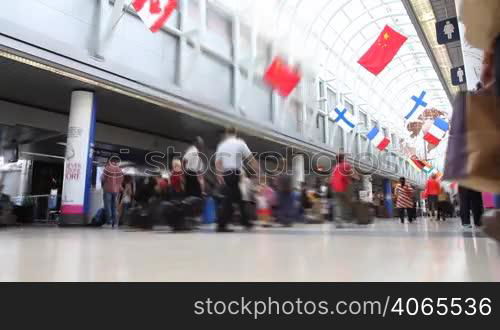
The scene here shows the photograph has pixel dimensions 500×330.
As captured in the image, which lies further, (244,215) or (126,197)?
(126,197)

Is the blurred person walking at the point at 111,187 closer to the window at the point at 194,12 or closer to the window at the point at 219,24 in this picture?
the window at the point at 194,12

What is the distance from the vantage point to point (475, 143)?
5.57 feet

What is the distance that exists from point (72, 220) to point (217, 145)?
5004mm

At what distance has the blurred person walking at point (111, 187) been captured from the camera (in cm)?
801

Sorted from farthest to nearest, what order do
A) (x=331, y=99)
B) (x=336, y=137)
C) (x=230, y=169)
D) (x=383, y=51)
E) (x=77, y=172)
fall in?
(x=336, y=137), (x=331, y=99), (x=383, y=51), (x=77, y=172), (x=230, y=169)

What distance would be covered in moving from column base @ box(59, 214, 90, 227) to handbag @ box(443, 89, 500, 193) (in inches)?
330

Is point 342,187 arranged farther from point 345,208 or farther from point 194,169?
point 194,169

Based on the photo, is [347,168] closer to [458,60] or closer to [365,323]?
[365,323]

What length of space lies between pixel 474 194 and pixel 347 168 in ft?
6.96

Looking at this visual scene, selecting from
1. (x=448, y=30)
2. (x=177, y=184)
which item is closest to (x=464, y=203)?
(x=177, y=184)

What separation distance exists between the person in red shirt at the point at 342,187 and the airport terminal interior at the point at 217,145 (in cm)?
3

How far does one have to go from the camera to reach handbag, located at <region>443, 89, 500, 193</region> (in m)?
1.67

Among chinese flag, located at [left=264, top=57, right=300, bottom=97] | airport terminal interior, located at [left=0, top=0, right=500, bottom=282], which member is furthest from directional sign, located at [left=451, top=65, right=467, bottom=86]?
chinese flag, located at [left=264, top=57, right=300, bottom=97]

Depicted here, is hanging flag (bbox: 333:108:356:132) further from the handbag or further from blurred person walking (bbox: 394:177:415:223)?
the handbag
